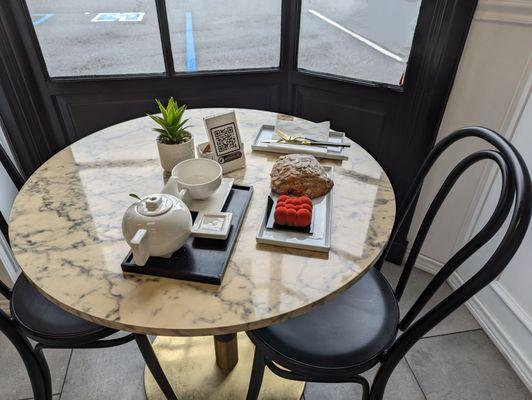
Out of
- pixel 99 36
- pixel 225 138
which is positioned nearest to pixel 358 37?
pixel 225 138

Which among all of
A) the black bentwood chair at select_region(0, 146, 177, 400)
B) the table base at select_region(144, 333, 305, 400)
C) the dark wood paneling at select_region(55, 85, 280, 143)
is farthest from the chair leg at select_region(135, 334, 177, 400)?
the dark wood paneling at select_region(55, 85, 280, 143)

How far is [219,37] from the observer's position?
1983mm

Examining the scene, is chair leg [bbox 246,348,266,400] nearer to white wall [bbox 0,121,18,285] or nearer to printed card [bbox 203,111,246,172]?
printed card [bbox 203,111,246,172]

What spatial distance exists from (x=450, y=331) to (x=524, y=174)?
47.1 inches

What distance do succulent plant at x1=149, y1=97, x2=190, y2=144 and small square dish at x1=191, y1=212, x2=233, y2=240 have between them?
12.5 inches

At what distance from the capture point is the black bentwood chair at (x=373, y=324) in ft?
2.75

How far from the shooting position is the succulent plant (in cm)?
113

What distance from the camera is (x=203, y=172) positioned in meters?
1.10

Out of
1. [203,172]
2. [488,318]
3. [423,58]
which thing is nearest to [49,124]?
[203,172]

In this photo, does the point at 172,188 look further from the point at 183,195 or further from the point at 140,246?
the point at 140,246

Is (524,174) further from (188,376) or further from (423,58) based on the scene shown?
(188,376)

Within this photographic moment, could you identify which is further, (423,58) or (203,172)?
(423,58)

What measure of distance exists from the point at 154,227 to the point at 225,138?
462 millimetres

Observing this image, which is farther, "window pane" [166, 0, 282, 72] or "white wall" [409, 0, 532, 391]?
"window pane" [166, 0, 282, 72]
